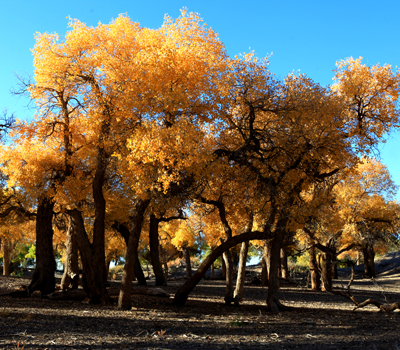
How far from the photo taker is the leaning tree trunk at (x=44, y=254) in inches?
679

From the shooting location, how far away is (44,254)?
57.5 ft

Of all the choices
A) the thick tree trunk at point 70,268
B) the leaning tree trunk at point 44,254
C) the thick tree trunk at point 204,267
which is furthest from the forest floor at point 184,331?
the thick tree trunk at point 70,268

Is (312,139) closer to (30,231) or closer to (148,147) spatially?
(148,147)

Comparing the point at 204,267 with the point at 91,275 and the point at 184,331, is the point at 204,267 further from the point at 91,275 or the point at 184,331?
the point at 184,331

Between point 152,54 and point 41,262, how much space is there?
11.6m

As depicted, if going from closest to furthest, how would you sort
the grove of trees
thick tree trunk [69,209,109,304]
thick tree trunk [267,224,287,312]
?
1. the grove of trees
2. thick tree trunk [267,224,287,312]
3. thick tree trunk [69,209,109,304]

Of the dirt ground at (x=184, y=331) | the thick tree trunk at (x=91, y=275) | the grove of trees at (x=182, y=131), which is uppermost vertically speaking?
the grove of trees at (x=182, y=131)

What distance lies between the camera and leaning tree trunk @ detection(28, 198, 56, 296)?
1725cm

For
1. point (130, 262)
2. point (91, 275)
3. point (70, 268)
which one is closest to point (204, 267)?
point (130, 262)

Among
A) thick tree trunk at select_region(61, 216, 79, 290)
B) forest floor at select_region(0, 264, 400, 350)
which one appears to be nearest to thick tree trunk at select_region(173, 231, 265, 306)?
forest floor at select_region(0, 264, 400, 350)

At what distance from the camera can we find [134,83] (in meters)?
11.6

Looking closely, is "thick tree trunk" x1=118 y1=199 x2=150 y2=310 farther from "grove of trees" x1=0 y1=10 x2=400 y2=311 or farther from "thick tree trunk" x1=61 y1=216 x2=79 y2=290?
"thick tree trunk" x1=61 y1=216 x2=79 y2=290

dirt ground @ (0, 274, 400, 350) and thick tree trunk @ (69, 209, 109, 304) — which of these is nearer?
dirt ground @ (0, 274, 400, 350)

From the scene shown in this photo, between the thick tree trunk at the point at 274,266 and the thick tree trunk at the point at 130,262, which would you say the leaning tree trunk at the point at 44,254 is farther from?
the thick tree trunk at the point at 274,266
